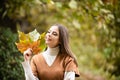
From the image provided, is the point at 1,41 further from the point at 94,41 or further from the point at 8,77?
the point at 94,41

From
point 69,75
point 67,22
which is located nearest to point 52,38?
point 69,75

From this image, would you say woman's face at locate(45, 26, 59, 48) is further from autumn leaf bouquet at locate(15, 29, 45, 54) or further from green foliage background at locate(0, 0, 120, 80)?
green foliage background at locate(0, 0, 120, 80)

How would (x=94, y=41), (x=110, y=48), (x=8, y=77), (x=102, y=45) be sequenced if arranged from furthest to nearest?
(x=94, y=41) < (x=102, y=45) < (x=110, y=48) < (x=8, y=77)

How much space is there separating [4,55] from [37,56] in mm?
1159

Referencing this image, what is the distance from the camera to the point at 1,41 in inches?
243

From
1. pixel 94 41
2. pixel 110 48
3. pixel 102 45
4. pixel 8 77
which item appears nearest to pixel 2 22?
pixel 8 77

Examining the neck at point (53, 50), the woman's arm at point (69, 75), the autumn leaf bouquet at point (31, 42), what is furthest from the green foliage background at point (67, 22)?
the woman's arm at point (69, 75)

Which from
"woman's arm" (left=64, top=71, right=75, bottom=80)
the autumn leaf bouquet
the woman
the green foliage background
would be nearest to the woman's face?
the woman

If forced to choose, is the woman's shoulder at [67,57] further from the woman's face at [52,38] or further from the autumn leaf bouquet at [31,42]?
the autumn leaf bouquet at [31,42]

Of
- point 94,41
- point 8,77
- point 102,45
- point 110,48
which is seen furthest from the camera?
point 94,41

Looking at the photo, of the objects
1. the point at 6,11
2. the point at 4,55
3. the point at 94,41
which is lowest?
the point at 94,41

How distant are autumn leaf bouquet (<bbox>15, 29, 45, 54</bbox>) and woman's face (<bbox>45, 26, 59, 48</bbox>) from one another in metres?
0.11

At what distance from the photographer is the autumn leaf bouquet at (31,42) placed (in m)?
4.83

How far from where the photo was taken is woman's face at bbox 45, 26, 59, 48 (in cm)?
490
